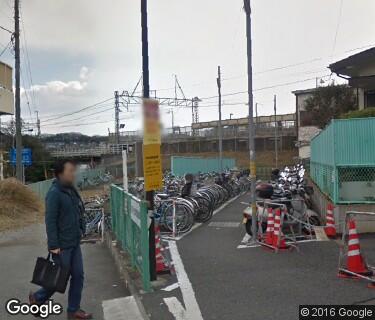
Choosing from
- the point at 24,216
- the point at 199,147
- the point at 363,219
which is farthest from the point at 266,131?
the point at 363,219

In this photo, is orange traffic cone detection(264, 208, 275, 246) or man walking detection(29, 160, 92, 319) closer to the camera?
man walking detection(29, 160, 92, 319)

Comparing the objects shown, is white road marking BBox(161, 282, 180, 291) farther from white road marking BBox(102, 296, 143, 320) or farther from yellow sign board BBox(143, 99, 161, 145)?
yellow sign board BBox(143, 99, 161, 145)

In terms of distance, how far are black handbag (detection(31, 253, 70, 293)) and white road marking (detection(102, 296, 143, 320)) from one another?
74cm

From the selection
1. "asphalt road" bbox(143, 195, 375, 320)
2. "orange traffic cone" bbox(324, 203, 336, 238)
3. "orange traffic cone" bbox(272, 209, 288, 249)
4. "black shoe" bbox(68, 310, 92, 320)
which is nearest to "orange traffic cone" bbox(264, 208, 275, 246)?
"orange traffic cone" bbox(272, 209, 288, 249)

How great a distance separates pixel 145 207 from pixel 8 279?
10.1 ft

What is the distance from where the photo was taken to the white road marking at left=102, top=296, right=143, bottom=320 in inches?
193

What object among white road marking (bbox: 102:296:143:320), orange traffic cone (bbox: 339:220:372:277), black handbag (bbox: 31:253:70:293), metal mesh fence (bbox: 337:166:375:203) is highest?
metal mesh fence (bbox: 337:166:375:203)

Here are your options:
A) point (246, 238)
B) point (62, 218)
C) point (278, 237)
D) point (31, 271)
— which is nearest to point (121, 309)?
point (62, 218)

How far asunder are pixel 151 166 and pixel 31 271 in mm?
3302

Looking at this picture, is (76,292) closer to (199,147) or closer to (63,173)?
(63,173)

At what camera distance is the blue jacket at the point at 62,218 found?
454cm

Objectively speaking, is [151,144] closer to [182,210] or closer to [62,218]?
[62,218]

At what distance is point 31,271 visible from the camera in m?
7.56

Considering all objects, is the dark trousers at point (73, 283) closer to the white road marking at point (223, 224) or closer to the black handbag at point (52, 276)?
the black handbag at point (52, 276)
